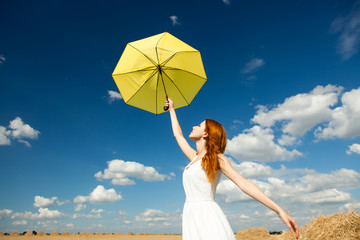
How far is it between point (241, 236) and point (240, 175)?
1660 centimetres

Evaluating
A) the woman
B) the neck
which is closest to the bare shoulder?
the woman

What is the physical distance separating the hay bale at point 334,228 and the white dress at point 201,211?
6706mm

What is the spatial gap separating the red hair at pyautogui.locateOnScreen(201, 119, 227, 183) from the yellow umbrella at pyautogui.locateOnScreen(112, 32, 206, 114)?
245 centimetres

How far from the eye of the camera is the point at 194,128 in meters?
3.80

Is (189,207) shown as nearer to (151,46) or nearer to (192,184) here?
(192,184)

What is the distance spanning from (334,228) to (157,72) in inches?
288

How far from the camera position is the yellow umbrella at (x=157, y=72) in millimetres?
5586

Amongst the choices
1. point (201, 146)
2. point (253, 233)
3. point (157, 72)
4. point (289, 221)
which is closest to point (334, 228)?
point (201, 146)

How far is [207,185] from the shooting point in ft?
10.9

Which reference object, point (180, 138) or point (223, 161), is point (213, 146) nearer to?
point (223, 161)

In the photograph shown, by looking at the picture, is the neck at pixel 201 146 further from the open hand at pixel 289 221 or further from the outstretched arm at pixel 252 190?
the open hand at pixel 289 221

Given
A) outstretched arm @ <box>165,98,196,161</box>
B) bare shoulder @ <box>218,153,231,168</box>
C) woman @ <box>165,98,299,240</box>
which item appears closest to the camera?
woman @ <box>165,98,299,240</box>

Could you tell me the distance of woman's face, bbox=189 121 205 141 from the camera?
3659mm

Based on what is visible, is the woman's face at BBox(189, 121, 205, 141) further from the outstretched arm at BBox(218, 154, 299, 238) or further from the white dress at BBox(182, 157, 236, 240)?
the outstretched arm at BBox(218, 154, 299, 238)
